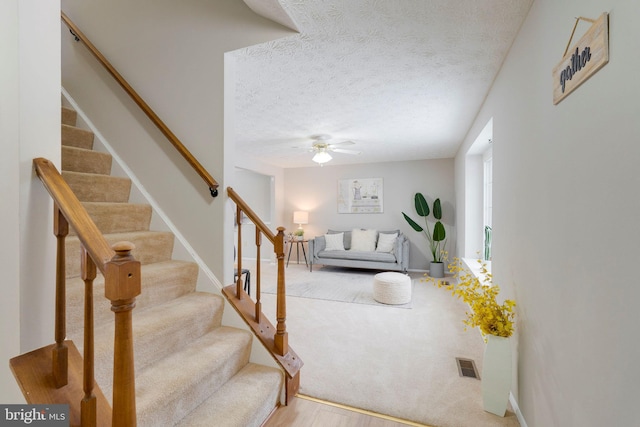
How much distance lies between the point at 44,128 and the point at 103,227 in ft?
3.35

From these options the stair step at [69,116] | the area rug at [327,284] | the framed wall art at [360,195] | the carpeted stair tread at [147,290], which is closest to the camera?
the carpeted stair tread at [147,290]

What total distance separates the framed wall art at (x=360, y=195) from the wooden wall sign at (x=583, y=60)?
5.05 metres

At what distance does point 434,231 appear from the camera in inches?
A: 216

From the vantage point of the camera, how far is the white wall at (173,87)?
204 cm

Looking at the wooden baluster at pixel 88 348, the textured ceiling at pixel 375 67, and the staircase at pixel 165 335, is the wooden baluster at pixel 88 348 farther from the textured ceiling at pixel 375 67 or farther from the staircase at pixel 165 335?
the textured ceiling at pixel 375 67

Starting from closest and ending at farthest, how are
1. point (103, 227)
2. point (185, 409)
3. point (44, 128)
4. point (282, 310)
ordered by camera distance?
point (44, 128) → point (185, 409) → point (282, 310) → point (103, 227)

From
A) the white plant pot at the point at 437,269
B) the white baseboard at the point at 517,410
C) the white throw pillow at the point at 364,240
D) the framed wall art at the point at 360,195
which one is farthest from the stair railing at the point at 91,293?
the framed wall art at the point at 360,195

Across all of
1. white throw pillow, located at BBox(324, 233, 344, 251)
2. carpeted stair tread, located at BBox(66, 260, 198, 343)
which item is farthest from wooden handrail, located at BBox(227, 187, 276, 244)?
white throw pillow, located at BBox(324, 233, 344, 251)

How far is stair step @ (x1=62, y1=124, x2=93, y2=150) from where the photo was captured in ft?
7.43

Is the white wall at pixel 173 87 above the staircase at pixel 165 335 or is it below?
above

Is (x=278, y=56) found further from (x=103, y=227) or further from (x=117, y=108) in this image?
(x=103, y=227)

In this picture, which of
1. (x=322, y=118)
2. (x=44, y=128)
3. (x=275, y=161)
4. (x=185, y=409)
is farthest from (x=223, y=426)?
(x=275, y=161)

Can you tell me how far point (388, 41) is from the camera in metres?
1.91

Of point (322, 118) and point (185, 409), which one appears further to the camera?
point (322, 118)
